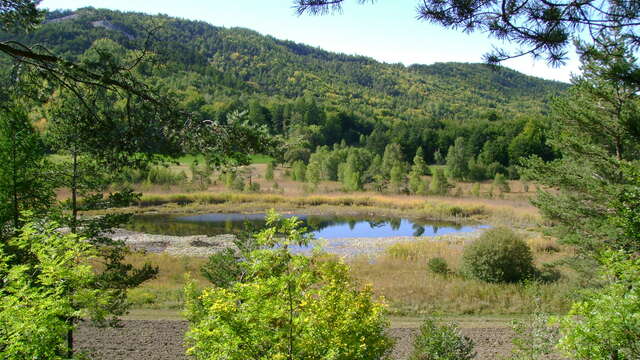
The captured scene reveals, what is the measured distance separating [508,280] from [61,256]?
14501mm

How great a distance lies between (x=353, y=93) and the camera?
459 feet

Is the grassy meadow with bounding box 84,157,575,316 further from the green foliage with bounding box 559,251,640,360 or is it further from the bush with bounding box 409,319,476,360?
the green foliage with bounding box 559,251,640,360

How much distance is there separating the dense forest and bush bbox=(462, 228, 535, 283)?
2532 centimetres

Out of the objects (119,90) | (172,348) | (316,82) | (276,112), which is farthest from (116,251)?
(316,82)

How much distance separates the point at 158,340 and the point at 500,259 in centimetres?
1114

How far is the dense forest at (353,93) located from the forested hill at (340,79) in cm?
41

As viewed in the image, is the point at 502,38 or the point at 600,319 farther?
the point at 502,38

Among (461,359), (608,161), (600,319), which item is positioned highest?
(608,161)

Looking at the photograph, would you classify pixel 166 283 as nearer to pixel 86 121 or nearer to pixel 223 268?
pixel 223 268

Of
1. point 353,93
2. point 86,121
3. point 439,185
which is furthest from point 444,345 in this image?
point 353,93

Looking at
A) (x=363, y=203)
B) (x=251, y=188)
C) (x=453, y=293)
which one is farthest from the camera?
(x=251, y=188)

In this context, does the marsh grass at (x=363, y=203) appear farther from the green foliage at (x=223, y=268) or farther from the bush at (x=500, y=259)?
the green foliage at (x=223, y=268)

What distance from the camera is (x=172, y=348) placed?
30.6 ft

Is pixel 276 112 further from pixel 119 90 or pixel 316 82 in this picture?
pixel 119 90
